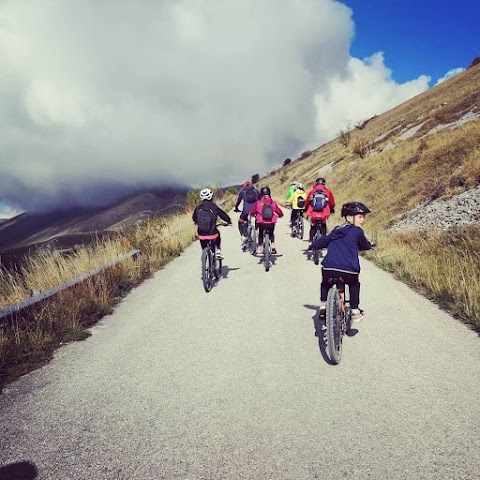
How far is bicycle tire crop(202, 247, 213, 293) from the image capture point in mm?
7430

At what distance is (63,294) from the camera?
611cm

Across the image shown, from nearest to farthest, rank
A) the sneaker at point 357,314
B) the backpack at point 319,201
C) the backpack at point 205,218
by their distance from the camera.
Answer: the sneaker at point 357,314 < the backpack at point 205,218 < the backpack at point 319,201

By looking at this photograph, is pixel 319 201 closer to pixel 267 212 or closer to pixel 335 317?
pixel 267 212

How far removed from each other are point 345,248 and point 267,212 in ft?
17.2

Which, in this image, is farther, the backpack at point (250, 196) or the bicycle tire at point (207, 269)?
the backpack at point (250, 196)

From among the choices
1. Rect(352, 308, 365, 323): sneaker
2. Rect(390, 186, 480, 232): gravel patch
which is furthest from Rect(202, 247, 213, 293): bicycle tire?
Rect(390, 186, 480, 232): gravel patch

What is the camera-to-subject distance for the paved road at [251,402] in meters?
2.67

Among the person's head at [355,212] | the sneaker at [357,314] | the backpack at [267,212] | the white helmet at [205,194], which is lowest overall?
the sneaker at [357,314]

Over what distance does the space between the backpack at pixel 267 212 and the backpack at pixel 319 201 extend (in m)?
1.40

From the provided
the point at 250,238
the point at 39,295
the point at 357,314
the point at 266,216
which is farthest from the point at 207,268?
the point at 250,238

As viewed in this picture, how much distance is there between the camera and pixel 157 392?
3.69 m

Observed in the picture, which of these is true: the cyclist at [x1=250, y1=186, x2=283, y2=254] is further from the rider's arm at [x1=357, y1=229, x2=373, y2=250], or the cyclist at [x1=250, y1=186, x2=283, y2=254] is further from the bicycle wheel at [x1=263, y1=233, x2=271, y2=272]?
the rider's arm at [x1=357, y1=229, x2=373, y2=250]

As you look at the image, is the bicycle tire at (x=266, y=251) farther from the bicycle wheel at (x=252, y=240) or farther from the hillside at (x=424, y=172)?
the hillside at (x=424, y=172)

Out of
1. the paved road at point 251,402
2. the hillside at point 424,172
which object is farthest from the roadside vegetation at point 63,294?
the hillside at point 424,172
